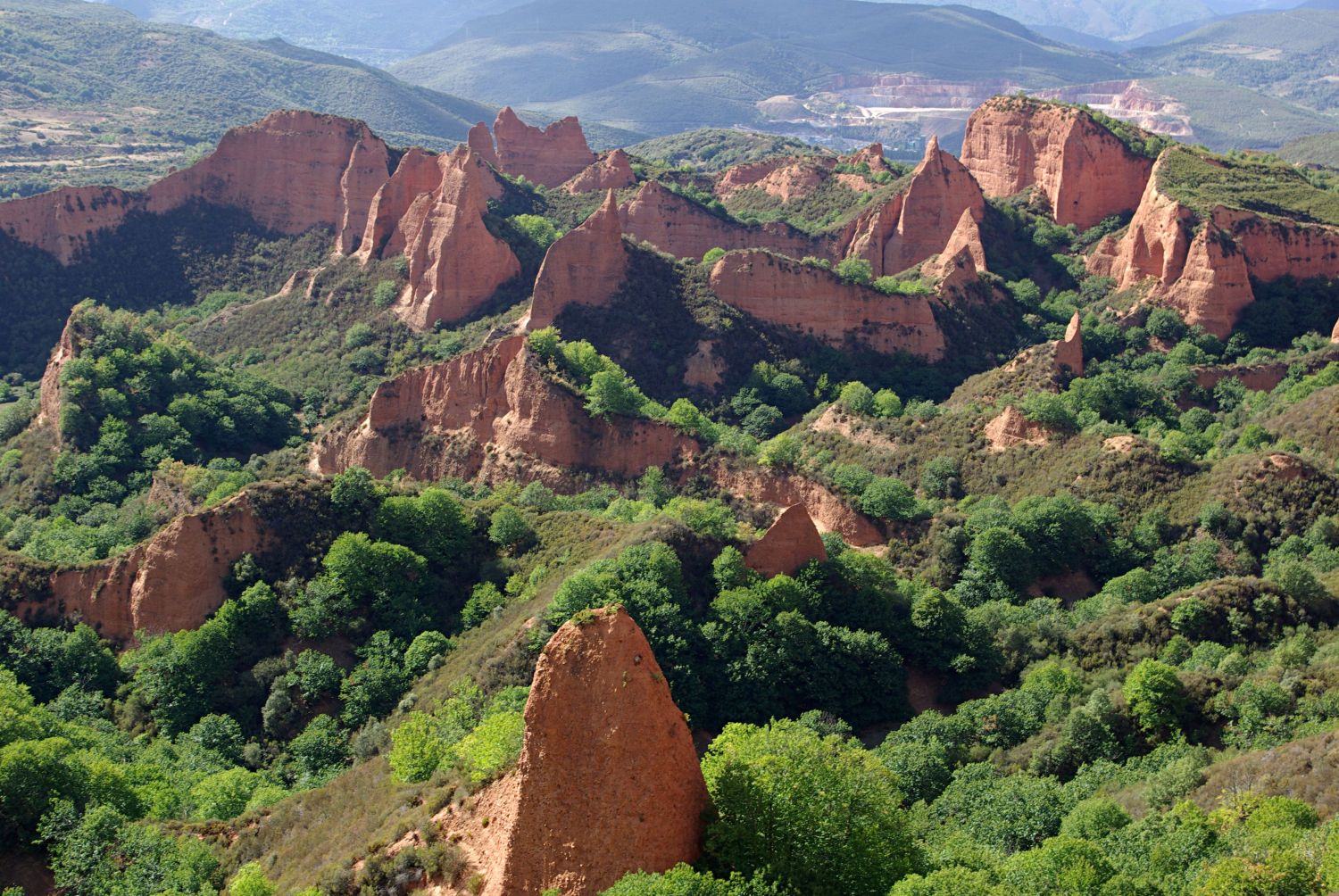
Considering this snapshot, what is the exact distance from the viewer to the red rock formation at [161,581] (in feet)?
160

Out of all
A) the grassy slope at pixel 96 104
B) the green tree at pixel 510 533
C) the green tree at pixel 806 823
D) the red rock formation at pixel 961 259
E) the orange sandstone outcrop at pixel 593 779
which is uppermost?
the orange sandstone outcrop at pixel 593 779

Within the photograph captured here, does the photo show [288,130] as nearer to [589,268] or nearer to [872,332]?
[589,268]

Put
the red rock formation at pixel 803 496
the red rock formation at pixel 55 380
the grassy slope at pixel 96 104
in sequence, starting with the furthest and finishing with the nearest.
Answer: the grassy slope at pixel 96 104 < the red rock formation at pixel 55 380 < the red rock formation at pixel 803 496

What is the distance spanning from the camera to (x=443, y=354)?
79938mm

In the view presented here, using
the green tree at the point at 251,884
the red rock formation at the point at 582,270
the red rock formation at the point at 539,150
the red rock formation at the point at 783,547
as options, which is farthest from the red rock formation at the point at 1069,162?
the green tree at the point at 251,884

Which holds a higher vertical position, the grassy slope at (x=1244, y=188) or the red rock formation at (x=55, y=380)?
the grassy slope at (x=1244, y=188)

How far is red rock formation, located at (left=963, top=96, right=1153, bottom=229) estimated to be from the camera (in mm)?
94938

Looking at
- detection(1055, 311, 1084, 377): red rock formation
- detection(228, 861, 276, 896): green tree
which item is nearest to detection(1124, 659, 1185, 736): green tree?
detection(228, 861, 276, 896): green tree

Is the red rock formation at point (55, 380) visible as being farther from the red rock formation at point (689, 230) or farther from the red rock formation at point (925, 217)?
the red rock formation at point (925, 217)

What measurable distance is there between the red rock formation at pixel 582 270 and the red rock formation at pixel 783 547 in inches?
1308

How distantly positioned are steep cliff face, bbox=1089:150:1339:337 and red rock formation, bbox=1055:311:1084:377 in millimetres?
10509

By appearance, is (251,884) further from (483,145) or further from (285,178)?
(483,145)

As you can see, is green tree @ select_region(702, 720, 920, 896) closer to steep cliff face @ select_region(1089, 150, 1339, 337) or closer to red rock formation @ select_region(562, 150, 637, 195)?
steep cliff face @ select_region(1089, 150, 1339, 337)

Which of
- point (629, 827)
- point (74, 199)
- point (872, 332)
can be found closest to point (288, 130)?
point (74, 199)
